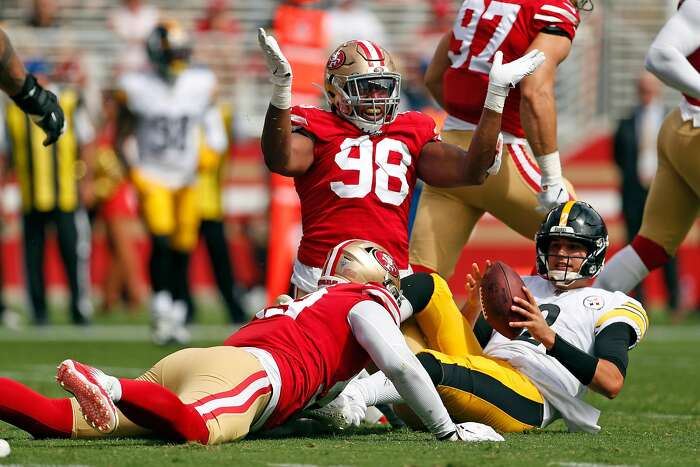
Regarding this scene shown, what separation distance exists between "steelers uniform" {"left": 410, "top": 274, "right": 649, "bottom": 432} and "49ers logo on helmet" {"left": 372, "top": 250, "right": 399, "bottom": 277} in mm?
328

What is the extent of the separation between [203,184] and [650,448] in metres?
6.75

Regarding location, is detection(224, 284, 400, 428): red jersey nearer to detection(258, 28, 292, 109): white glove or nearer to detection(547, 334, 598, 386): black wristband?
detection(547, 334, 598, 386): black wristband

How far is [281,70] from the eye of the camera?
5.07m

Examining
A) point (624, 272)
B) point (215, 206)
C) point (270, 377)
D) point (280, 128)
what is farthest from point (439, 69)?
point (215, 206)

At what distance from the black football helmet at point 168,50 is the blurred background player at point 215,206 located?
18.7 inches

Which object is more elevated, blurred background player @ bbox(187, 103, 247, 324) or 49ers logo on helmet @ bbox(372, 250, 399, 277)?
49ers logo on helmet @ bbox(372, 250, 399, 277)

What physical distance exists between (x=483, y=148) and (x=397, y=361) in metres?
1.15

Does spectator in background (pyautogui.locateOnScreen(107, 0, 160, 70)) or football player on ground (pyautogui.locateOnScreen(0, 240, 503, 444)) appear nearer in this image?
football player on ground (pyautogui.locateOnScreen(0, 240, 503, 444))

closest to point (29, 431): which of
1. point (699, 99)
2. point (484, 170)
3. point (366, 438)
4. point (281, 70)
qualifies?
point (366, 438)

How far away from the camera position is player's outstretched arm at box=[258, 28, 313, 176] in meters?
5.06

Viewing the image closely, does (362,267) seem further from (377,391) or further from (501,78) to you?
(501,78)

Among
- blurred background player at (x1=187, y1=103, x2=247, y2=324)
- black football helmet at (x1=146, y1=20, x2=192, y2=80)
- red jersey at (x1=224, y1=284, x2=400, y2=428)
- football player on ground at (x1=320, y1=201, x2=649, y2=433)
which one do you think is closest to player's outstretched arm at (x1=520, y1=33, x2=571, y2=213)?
football player on ground at (x1=320, y1=201, x2=649, y2=433)

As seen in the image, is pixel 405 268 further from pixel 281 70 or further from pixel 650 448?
pixel 650 448

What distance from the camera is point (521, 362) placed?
5082 millimetres
